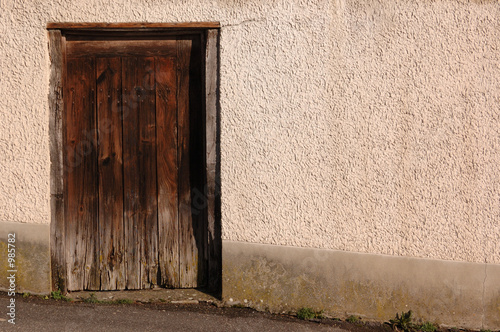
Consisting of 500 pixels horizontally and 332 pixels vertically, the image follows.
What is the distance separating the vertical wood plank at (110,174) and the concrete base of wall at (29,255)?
430mm

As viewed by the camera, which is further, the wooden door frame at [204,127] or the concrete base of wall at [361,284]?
the wooden door frame at [204,127]

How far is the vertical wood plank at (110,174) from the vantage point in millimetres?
3791

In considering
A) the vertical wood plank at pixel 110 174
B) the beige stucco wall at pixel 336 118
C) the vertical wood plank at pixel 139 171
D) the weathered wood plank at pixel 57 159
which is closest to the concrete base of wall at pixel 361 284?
the beige stucco wall at pixel 336 118

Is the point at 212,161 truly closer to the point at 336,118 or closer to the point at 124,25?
the point at 336,118

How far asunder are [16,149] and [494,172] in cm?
368

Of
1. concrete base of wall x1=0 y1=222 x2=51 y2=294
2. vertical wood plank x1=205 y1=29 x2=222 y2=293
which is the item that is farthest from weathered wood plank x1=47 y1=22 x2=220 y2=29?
concrete base of wall x1=0 y1=222 x2=51 y2=294

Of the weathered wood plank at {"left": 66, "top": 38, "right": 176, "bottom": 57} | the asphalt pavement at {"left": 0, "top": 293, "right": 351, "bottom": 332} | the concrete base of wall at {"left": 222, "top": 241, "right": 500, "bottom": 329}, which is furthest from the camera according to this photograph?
the weathered wood plank at {"left": 66, "top": 38, "right": 176, "bottom": 57}

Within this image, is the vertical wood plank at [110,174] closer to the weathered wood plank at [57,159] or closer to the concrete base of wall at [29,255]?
the weathered wood plank at [57,159]

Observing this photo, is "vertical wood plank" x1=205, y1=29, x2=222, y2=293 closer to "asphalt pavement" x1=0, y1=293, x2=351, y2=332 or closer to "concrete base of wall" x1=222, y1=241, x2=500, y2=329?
"concrete base of wall" x1=222, y1=241, x2=500, y2=329

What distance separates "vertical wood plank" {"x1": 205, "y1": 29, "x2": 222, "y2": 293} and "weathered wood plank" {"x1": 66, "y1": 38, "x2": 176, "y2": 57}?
0.37m

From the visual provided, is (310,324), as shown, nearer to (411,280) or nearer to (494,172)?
(411,280)

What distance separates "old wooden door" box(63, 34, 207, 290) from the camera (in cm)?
379

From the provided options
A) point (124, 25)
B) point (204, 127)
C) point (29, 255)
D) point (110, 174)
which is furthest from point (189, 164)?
point (29, 255)

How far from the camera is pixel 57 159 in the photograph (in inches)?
147
